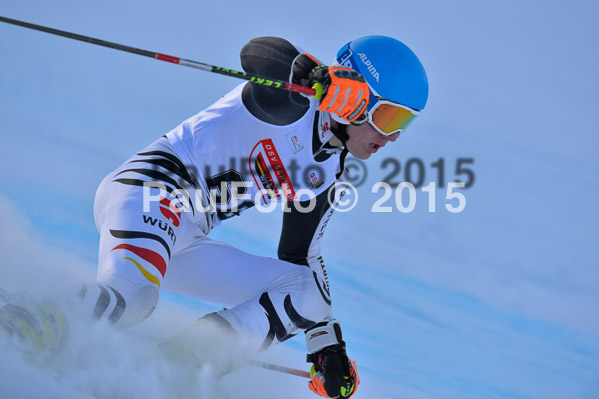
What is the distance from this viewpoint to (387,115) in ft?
10.1

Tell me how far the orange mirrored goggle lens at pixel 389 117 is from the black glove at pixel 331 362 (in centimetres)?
107

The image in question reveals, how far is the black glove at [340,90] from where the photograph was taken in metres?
2.72

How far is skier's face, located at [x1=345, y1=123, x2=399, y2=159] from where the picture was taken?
3105 mm

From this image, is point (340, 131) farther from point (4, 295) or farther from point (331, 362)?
point (4, 295)

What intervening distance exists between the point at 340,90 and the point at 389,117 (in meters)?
0.47

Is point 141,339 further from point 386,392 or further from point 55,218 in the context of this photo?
point 55,218

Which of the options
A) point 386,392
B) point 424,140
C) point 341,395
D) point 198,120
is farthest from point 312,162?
point 424,140

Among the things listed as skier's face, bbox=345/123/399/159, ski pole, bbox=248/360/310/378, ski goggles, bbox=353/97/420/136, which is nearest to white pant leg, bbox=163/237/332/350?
ski pole, bbox=248/360/310/378

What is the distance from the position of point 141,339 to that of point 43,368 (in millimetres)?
441

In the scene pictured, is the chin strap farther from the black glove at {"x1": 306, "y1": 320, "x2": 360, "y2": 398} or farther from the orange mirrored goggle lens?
the black glove at {"x1": 306, "y1": 320, "x2": 360, "y2": 398}

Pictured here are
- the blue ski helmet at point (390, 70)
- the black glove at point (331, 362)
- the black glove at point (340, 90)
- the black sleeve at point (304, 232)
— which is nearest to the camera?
the black glove at point (340, 90)

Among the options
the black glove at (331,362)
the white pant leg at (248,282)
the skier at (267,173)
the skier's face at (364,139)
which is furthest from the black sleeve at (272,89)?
the black glove at (331,362)

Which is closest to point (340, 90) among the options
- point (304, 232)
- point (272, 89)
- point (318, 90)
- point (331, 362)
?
point (318, 90)

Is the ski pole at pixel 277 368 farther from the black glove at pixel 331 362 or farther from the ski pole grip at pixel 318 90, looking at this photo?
the ski pole grip at pixel 318 90
